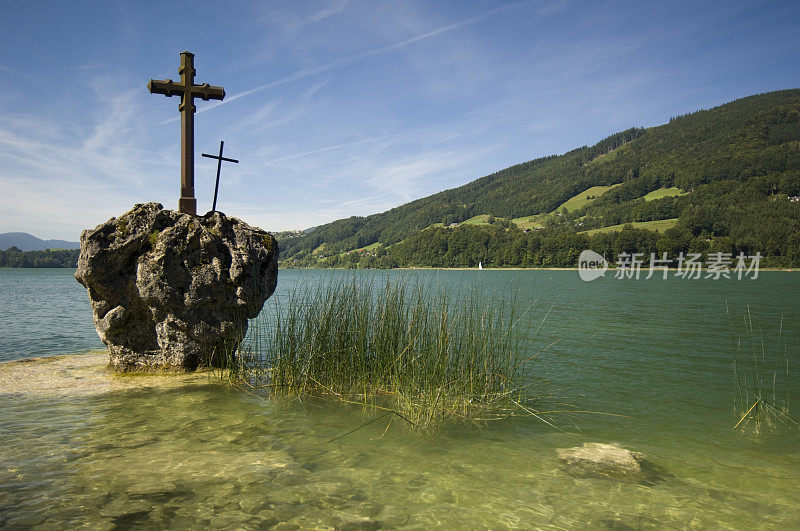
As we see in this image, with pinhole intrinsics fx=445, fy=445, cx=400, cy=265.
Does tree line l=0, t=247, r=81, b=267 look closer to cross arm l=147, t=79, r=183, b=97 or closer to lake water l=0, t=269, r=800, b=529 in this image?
cross arm l=147, t=79, r=183, b=97

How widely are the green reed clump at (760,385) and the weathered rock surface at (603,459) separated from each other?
1907 millimetres

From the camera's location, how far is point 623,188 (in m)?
122

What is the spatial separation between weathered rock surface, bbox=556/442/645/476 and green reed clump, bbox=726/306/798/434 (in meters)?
1.91

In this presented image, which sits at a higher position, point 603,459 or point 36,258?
point 36,258

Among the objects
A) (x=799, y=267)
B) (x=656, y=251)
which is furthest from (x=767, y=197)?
(x=656, y=251)

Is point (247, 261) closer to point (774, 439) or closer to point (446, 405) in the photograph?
point (446, 405)

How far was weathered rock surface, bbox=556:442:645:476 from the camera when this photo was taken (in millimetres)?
3748

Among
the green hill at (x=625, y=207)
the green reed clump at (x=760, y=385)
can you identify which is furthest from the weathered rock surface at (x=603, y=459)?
the green hill at (x=625, y=207)

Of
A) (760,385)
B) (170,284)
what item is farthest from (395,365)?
(760,385)

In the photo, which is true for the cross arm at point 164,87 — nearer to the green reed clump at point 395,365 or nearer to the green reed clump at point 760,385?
the green reed clump at point 395,365

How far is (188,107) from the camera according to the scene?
7105 millimetres

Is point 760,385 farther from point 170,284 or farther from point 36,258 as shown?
point 36,258

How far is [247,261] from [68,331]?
861cm

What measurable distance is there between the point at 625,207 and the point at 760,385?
114 metres
